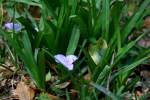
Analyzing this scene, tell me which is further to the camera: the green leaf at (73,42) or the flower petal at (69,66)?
the green leaf at (73,42)

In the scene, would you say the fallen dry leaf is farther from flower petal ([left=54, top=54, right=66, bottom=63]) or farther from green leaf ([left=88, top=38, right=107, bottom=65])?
green leaf ([left=88, top=38, right=107, bottom=65])

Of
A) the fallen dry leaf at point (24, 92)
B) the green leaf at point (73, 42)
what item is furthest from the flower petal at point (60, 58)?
the fallen dry leaf at point (24, 92)

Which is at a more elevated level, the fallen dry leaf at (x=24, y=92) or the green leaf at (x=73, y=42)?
the green leaf at (x=73, y=42)

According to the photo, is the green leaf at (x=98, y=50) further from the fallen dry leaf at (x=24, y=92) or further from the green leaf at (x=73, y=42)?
the fallen dry leaf at (x=24, y=92)

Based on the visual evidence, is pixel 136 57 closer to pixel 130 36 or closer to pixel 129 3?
pixel 130 36

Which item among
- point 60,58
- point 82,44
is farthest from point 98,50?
point 60,58

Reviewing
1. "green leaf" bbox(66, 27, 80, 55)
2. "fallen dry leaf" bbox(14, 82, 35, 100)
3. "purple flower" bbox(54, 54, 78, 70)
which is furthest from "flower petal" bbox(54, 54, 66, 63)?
"fallen dry leaf" bbox(14, 82, 35, 100)

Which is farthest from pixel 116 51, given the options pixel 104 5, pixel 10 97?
pixel 10 97
